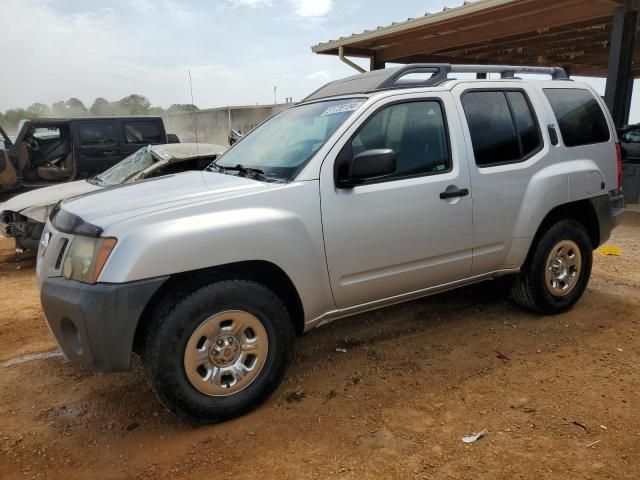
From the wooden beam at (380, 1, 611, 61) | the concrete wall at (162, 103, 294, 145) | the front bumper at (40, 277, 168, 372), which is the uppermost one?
the wooden beam at (380, 1, 611, 61)

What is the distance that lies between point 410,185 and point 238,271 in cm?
123

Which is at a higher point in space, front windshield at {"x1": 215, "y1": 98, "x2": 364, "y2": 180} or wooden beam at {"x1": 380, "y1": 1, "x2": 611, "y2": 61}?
wooden beam at {"x1": 380, "y1": 1, "x2": 611, "y2": 61}

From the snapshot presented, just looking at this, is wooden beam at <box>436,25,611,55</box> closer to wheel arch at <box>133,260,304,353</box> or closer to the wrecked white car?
the wrecked white car

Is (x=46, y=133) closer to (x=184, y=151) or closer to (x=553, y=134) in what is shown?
(x=184, y=151)

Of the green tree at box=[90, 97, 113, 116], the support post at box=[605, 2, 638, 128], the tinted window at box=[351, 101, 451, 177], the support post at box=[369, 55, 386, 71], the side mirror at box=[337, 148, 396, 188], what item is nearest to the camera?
the side mirror at box=[337, 148, 396, 188]

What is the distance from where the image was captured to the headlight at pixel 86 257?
96.5 inches

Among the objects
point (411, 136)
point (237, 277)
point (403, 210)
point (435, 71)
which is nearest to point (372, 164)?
point (403, 210)

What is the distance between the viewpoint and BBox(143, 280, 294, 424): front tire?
2562mm

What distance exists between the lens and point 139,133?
9.52 meters

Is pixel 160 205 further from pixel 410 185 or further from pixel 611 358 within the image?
pixel 611 358

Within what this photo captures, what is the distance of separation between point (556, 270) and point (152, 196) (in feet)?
10.5

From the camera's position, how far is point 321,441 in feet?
8.57

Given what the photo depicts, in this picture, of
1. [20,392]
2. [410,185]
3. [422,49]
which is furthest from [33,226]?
[422,49]

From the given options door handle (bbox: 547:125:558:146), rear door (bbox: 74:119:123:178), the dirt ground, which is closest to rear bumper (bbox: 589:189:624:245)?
door handle (bbox: 547:125:558:146)
